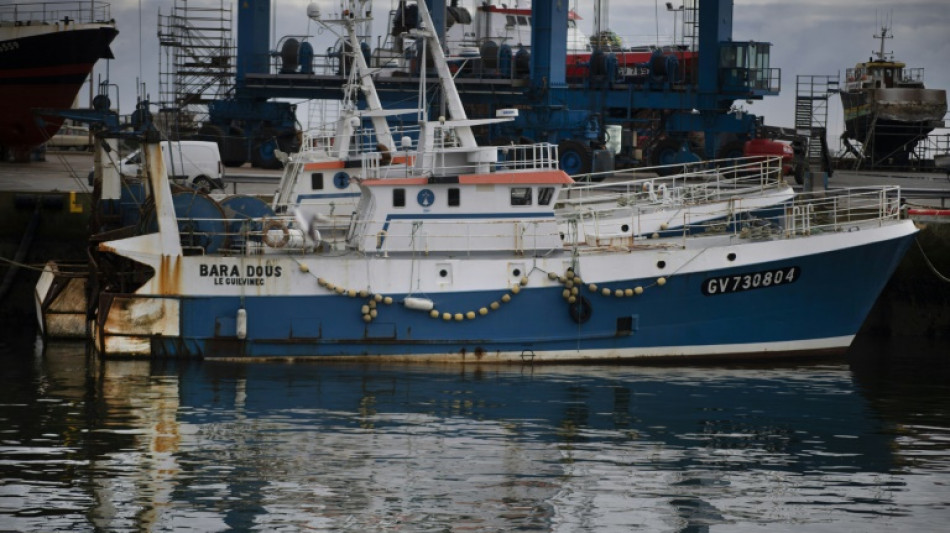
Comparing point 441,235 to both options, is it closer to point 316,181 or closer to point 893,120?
point 316,181

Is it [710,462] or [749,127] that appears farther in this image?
[749,127]

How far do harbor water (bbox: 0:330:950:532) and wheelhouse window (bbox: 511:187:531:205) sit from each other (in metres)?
2.91

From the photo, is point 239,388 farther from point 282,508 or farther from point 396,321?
point 282,508

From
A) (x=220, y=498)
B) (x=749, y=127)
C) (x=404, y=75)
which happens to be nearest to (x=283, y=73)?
(x=404, y=75)

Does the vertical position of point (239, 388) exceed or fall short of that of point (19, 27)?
it falls short

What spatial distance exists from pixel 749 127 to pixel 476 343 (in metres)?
22.5

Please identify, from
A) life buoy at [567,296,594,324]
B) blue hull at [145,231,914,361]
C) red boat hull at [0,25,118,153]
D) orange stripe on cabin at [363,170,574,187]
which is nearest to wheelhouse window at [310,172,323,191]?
orange stripe on cabin at [363,170,574,187]

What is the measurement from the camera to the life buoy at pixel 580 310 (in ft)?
81.3

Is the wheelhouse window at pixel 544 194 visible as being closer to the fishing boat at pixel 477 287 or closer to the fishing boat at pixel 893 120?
the fishing boat at pixel 477 287

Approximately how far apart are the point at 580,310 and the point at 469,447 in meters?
6.57

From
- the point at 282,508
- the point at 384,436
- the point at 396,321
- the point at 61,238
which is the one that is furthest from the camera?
the point at 61,238

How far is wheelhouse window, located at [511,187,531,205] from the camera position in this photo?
1001 inches

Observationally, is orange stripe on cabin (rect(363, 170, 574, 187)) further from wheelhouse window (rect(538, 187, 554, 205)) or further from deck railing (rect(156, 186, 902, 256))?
deck railing (rect(156, 186, 902, 256))

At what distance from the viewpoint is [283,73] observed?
45000 millimetres
